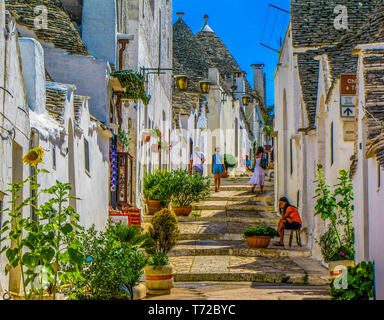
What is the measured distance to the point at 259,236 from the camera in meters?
17.0

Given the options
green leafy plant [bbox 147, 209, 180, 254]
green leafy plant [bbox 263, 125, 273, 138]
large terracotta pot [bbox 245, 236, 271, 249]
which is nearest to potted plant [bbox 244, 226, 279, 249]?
large terracotta pot [bbox 245, 236, 271, 249]

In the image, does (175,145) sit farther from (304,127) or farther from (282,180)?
(304,127)

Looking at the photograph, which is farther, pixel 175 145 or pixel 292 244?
pixel 175 145

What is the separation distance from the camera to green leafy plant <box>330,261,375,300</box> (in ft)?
32.0

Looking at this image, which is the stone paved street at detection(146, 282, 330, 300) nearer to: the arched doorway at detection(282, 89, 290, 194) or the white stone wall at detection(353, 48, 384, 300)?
the white stone wall at detection(353, 48, 384, 300)

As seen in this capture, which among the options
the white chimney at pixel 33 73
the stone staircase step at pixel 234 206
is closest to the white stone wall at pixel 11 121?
the white chimney at pixel 33 73

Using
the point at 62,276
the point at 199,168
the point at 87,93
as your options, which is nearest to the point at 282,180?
the point at 199,168

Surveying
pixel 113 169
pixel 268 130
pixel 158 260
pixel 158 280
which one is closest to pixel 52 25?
pixel 113 169

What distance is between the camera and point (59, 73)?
15.8 m

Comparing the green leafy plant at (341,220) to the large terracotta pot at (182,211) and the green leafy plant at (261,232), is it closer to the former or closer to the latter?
the green leafy plant at (261,232)

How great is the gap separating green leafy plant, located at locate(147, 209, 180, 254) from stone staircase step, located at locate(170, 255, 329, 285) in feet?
2.34

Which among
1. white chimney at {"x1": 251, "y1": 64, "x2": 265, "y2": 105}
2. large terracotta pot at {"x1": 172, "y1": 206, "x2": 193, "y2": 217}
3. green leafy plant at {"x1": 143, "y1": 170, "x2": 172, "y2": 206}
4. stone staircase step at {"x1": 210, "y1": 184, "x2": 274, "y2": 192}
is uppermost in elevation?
white chimney at {"x1": 251, "y1": 64, "x2": 265, "y2": 105}
